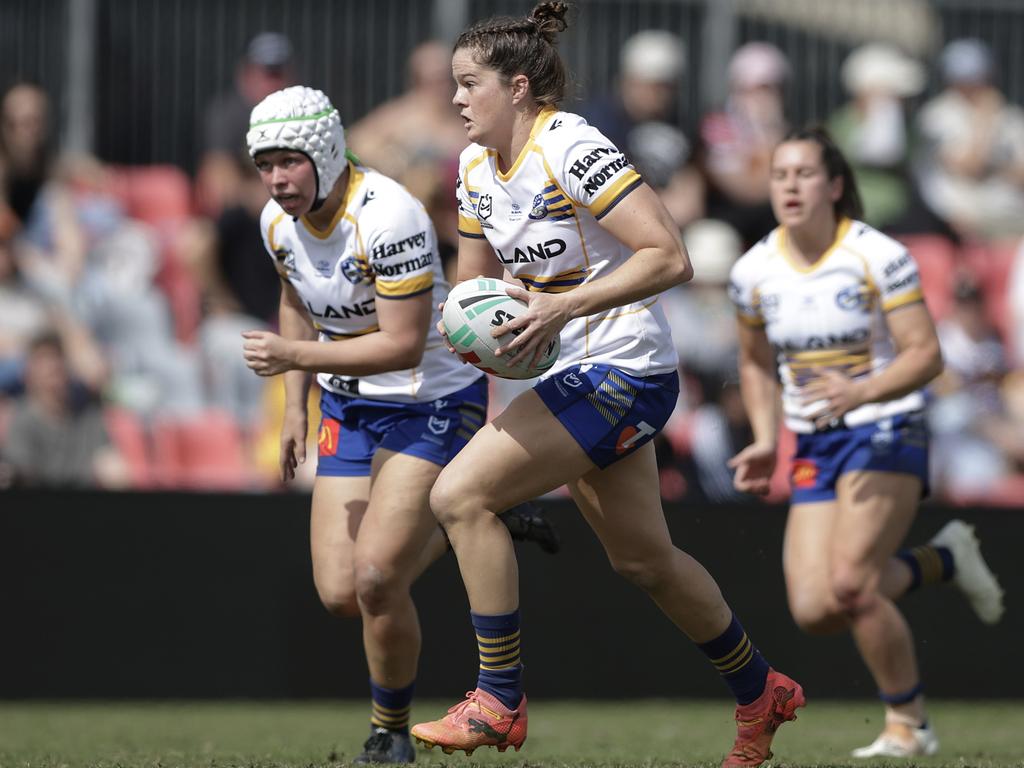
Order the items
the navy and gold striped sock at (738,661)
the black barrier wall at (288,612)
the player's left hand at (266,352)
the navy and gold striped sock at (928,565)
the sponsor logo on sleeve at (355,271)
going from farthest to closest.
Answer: the black barrier wall at (288,612), the navy and gold striped sock at (928,565), the sponsor logo on sleeve at (355,271), the player's left hand at (266,352), the navy and gold striped sock at (738,661)

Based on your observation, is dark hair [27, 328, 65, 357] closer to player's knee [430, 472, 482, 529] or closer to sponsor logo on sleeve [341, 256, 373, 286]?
sponsor logo on sleeve [341, 256, 373, 286]

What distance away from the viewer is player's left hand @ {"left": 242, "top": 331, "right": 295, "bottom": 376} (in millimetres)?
5816

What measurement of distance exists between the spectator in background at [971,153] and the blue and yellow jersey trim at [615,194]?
339 inches

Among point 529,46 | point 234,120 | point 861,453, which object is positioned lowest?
point 861,453

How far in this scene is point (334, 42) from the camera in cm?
1273

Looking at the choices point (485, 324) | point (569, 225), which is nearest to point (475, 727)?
point (485, 324)

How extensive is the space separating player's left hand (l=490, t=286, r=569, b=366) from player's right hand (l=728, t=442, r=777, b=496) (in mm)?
2198

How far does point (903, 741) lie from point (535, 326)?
321 centimetres

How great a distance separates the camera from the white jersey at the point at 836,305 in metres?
7.08

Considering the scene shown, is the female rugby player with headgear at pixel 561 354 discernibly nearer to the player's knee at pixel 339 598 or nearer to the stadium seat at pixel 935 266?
the player's knee at pixel 339 598

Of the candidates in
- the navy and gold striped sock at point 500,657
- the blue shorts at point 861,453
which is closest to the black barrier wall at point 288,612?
the blue shorts at point 861,453

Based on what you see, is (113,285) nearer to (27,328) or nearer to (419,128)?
(27,328)

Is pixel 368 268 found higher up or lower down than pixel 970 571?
higher up

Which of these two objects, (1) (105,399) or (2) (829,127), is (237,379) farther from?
(2) (829,127)
